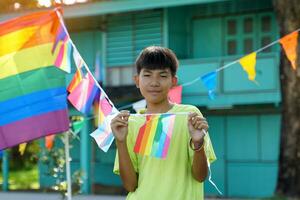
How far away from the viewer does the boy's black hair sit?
3.69 m

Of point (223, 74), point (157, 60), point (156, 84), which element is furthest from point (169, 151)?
point (223, 74)

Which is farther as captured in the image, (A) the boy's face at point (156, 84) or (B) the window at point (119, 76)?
(B) the window at point (119, 76)

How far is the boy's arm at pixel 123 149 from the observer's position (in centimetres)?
358

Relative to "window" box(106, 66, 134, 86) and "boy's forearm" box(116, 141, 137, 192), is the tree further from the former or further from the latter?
"boy's forearm" box(116, 141, 137, 192)

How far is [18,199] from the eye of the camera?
1811cm

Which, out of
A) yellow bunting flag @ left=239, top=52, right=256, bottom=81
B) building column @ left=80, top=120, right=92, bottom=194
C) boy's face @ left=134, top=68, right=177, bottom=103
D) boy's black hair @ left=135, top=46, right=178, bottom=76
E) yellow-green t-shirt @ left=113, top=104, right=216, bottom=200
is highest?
yellow bunting flag @ left=239, top=52, right=256, bottom=81

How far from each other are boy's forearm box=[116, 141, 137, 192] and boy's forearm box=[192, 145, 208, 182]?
1.09 ft

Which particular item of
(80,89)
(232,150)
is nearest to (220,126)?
(232,150)

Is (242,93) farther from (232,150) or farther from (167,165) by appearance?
(167,165)

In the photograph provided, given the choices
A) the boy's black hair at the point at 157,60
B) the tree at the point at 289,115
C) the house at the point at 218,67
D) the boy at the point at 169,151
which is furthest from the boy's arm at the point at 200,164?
the house at the point at 218,67

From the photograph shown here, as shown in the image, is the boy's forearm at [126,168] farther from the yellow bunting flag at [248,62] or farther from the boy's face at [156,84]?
the yellow bunting flag at [248,62]

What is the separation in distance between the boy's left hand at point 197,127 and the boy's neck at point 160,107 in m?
0.31

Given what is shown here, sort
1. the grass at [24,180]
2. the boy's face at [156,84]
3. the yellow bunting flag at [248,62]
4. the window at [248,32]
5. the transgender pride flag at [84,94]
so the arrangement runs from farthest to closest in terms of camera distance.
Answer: the grass at [24,180]
the window at [248,32]
the yellow bunting flag at [248,62]
the transgender pride flag at [84,94]
the boy's face at [156,84]

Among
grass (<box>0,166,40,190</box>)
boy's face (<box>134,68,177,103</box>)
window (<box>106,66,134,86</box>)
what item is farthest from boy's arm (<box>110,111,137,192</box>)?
grass (<box>0,166,40,190</box>)
